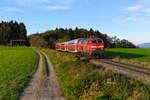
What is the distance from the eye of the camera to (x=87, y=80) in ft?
28.5

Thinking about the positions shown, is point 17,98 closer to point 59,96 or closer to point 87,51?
point 59,96

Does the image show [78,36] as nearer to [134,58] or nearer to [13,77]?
[134,58]

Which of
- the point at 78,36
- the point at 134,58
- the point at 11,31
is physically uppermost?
the point at 11,31

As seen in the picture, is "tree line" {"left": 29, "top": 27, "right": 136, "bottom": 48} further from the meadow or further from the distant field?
the distant field

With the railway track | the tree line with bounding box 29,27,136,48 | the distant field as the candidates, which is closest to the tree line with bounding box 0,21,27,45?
the tree line with bounding box 29,27,136,48

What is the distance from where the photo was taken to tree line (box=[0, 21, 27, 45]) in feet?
387

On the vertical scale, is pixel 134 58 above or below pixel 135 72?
above

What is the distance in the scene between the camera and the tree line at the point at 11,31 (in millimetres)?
118062

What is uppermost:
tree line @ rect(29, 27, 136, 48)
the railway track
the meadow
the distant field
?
tree line @ rect(29, 27, 136, 48)

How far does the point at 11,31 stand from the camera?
122m

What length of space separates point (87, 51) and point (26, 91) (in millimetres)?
16576

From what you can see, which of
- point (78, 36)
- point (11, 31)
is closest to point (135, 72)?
point (78, 36)

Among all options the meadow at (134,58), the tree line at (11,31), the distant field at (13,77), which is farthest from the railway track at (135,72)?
the tree line at (11,31)

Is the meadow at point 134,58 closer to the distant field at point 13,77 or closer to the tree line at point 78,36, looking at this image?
the distant field at point 13,77
